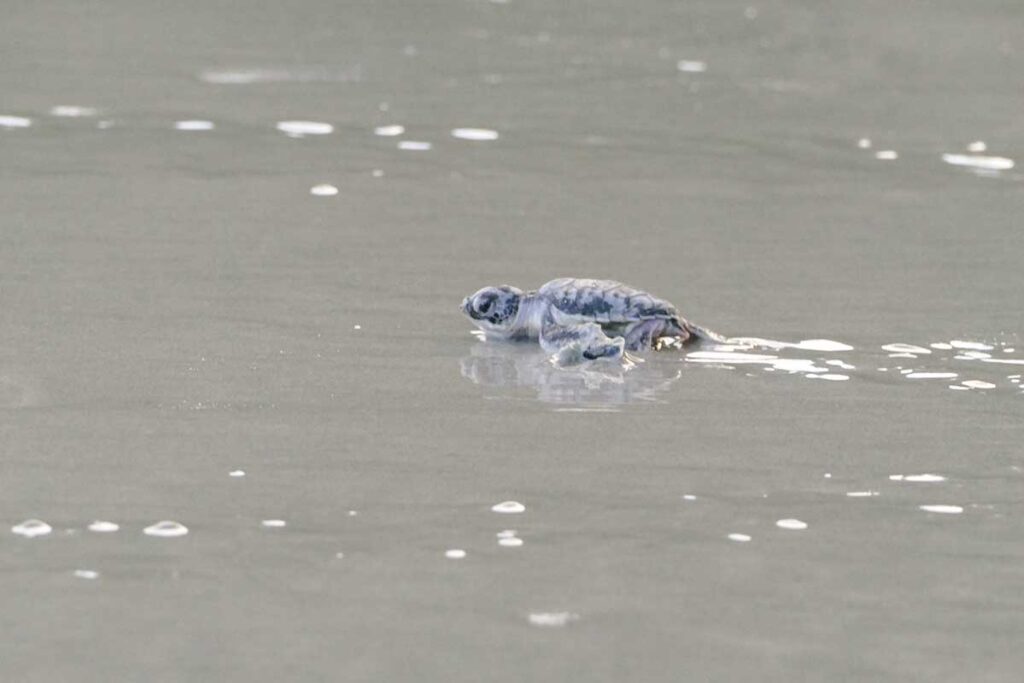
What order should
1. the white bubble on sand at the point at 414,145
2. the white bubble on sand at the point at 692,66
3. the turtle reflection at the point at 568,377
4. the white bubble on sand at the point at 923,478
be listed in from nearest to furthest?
the white bubble on sand at the point at 923,478 < the turtle reflection at the point at 568,377 < the white bubble on sand at the point at 414,145 < the white bubble on sand at the point at 692,66

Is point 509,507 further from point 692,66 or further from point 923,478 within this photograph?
point 692,66

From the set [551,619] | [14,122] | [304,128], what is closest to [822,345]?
[551,619]

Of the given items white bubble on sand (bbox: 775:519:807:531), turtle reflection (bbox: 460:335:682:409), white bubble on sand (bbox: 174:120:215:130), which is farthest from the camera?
white bubble on sand (bbox: 174:120:215:130)

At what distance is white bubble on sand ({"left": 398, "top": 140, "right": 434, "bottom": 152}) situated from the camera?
10062mm

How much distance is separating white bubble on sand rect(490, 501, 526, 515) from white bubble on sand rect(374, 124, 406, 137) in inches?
231

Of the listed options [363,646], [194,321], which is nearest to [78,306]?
[194,321]

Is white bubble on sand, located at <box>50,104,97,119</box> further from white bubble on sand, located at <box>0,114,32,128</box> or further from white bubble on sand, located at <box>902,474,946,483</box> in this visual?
white bubble on sand, located at <box>902,474,946,483</box>

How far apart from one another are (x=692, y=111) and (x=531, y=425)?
6165 mm

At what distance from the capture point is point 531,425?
5.57 meters

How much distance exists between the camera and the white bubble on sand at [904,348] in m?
6.61

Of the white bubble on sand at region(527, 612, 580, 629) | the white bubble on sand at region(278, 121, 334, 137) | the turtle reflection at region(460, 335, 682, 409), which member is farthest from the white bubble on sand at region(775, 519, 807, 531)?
the white bubble on sand at region(278, 121, 334, 137)

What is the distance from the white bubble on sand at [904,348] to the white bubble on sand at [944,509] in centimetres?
177

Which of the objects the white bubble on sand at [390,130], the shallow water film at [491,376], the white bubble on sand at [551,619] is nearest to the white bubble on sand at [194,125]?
the shallow water film at [491,376]

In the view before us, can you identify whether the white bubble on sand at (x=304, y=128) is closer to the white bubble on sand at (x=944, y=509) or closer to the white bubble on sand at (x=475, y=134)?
the white bubble on sand at (x=475, y=134)
